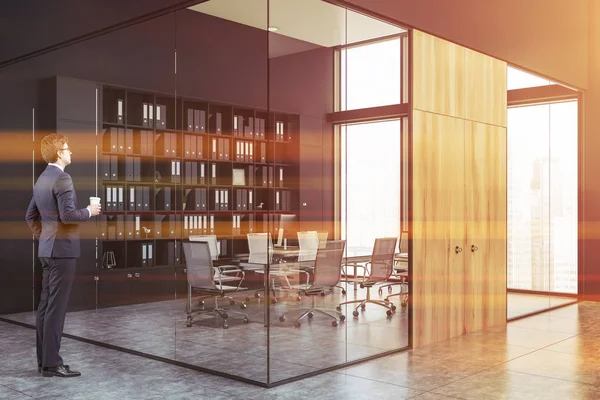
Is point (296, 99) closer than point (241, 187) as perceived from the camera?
Yes

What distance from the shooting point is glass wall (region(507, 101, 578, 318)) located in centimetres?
766

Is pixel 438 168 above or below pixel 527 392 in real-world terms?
above

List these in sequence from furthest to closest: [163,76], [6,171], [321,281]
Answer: [6,171], [163,76], [321,281]

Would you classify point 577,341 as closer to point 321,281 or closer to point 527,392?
point 527,392

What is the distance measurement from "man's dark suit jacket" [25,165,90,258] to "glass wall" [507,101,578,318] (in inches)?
190

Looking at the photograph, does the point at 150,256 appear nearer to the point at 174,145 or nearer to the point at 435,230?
the point at 174,145

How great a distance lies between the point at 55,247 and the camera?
4.90m

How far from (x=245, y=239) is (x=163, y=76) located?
184 centimetres

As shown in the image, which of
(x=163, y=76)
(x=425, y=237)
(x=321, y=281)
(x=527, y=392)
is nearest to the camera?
(x=527, y=392)

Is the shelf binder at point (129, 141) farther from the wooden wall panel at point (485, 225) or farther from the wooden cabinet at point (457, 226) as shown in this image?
the wooden wall panel at point (485, 225)

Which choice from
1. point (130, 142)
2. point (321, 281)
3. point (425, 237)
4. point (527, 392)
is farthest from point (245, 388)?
point (130, 142)

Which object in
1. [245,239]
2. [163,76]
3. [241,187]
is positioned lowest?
[245,239]

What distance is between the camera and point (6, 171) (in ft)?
25.2

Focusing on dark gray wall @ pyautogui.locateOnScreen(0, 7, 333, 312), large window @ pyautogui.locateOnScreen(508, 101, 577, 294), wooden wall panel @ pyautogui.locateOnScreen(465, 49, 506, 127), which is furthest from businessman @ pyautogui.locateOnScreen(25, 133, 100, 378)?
large window @ pyautogui.locateOnScreen(508, 101, 577, 294)
